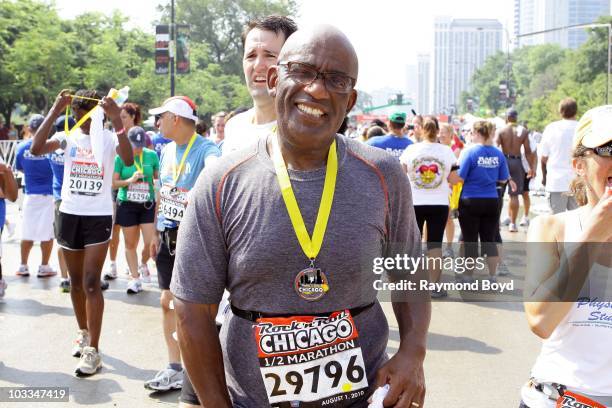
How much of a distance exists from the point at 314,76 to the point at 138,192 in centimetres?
739

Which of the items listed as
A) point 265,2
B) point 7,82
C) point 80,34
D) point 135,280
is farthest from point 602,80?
point 135,280

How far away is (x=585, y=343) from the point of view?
2.65 metres

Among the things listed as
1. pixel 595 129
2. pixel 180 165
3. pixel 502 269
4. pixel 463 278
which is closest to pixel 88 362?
pixel 180 165

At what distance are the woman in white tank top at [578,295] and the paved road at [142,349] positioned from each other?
9.45 ft

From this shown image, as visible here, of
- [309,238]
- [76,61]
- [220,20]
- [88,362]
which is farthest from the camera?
[220,20]

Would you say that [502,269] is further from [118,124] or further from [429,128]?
[118,124]

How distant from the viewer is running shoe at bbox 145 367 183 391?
18.7 ft

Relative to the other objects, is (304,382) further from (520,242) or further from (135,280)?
(520,242)

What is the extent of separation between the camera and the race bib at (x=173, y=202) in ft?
17.7

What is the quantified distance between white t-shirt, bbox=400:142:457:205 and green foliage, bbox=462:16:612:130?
52960 millimetres

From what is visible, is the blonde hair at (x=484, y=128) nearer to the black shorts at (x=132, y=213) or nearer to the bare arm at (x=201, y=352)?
the black shorts at (x=132, y=213)

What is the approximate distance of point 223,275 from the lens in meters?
2.32

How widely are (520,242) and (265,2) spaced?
7248 centimetres

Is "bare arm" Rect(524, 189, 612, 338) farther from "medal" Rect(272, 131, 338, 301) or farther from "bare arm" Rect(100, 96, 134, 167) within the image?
"bare arm" Rect(100, 96, 134, 167)
